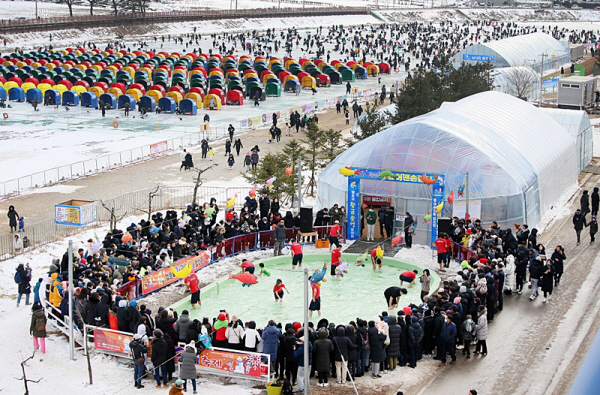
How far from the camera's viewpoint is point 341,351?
12805 millimetres

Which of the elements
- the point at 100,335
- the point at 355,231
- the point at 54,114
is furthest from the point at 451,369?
the point at 54,114

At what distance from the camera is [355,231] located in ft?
72.2

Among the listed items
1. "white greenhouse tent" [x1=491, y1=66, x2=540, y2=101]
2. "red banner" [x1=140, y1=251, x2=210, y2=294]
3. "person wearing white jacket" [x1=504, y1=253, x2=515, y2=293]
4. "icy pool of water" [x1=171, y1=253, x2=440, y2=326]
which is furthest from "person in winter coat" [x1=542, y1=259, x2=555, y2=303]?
"white greenhouse tent" [x1=491, y1=66, x2=540, y2=101]

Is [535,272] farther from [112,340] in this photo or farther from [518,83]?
[518,83]

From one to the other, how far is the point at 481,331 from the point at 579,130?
2102cm

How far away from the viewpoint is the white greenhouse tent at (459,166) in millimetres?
21578

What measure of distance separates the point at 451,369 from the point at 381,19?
12559 centimetres

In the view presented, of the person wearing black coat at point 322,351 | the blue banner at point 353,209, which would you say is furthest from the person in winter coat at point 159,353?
the blue banner at point 353,209

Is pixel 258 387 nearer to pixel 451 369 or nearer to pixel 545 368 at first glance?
pixel 451 369

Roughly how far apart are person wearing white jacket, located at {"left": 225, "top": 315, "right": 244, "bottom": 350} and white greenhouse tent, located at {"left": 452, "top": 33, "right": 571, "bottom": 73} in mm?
49136

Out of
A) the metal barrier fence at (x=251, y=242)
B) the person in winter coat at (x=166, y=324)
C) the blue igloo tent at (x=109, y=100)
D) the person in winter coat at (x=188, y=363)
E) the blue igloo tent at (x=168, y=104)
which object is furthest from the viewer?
the blue igloo tent at (x=109, y=100)

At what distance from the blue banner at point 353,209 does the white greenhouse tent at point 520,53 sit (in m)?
40.0

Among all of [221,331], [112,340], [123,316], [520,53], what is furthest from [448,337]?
[520,53]

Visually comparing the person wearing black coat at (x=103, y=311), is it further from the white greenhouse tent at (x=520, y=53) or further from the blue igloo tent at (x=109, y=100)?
the white greenhouse tent at (x=520, y=53)
